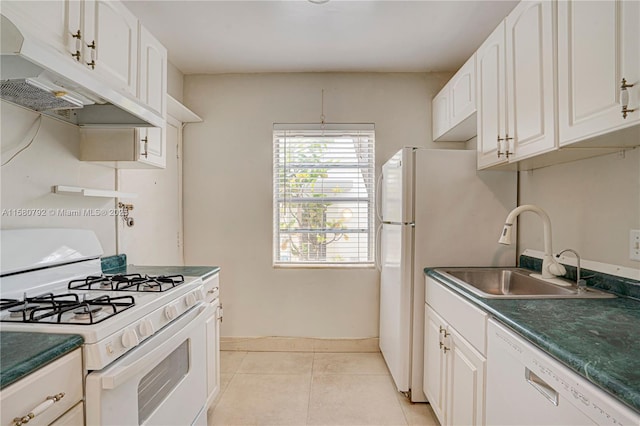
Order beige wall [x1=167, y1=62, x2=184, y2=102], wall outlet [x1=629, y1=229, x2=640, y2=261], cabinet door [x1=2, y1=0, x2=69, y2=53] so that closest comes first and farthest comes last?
cabinet door [x1=2, y1=0, x2=69, y2=53] → wall outlet [x1=629, y1=229, x2=640, y2=261] → beige wall [x1=167, y1=62, x2=184, y2=102]

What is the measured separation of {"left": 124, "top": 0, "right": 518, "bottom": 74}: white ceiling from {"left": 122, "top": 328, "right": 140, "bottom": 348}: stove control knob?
6.01 feet

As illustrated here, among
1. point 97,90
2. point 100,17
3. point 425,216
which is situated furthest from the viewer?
point 425,216

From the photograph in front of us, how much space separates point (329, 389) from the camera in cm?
222

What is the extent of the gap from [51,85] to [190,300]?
1.02 metres

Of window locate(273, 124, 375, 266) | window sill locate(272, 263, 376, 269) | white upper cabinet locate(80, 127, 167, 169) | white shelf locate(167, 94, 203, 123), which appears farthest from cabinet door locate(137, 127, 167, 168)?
window sill locate(272, 263, 376, 269)

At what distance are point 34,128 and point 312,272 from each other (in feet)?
6.82

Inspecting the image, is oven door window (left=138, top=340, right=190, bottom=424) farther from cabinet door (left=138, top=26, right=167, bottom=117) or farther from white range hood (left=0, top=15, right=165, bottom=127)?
cabinet door (left=138, top=26, right=167, bottom=117)

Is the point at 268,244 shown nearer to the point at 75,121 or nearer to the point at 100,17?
the point at 75,121

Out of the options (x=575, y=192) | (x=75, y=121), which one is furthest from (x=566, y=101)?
(x=75, y=121)

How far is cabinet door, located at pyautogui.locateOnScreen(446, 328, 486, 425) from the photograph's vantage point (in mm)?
1304

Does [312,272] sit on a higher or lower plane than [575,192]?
lower

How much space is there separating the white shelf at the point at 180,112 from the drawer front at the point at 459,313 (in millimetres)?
2184

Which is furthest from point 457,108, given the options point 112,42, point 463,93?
point 112,42

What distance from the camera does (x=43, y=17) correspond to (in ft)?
3.84
